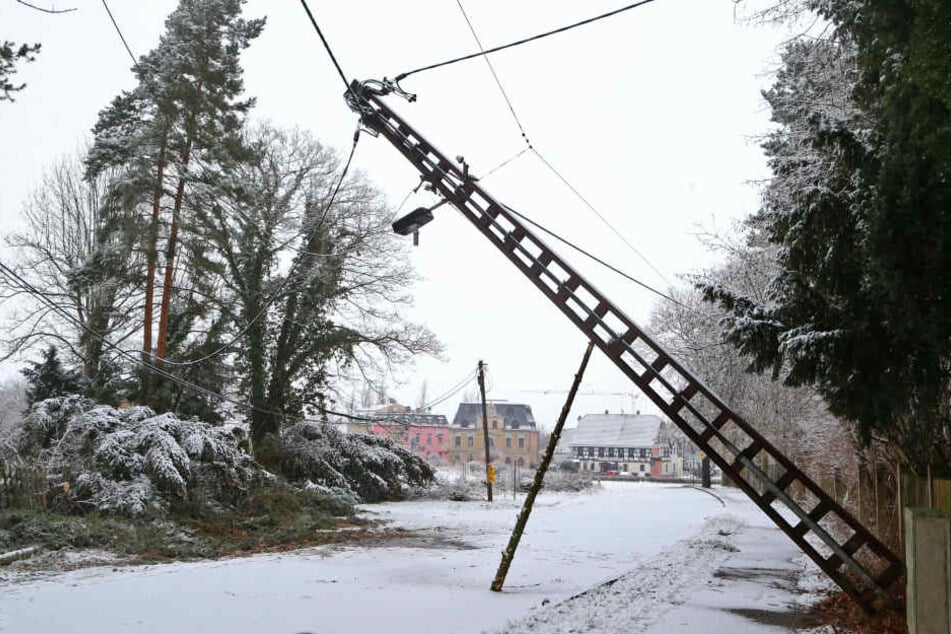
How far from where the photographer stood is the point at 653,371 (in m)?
9.21

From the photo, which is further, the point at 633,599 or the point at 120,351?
the point at 120,351

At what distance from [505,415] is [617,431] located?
14168mm

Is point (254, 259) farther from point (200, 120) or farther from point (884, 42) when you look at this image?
point (884, 42)

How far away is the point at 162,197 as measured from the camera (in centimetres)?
2306

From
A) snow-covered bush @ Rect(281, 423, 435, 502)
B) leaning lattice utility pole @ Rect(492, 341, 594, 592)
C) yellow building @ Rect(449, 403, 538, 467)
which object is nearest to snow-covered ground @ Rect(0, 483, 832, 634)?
leaning lattice utility pole @ Rect(492, 341, 594, 592)

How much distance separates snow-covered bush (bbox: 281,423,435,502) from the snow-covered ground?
894cm

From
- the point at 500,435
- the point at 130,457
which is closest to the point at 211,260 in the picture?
the point at 130,457

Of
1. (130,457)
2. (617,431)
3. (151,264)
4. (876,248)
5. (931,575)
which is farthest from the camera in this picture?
(617,431)

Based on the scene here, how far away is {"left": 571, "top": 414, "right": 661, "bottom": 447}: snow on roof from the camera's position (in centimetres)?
9438

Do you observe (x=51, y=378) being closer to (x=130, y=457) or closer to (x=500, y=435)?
(x=130, y=457)

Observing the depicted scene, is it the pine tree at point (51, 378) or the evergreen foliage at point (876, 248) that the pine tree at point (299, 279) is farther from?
the evergreen foliage at point (876, 248)

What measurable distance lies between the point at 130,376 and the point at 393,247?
32.8ft

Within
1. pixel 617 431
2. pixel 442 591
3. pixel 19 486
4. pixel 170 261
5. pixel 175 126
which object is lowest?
pixel 442 591

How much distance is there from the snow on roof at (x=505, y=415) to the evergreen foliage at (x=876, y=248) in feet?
293
